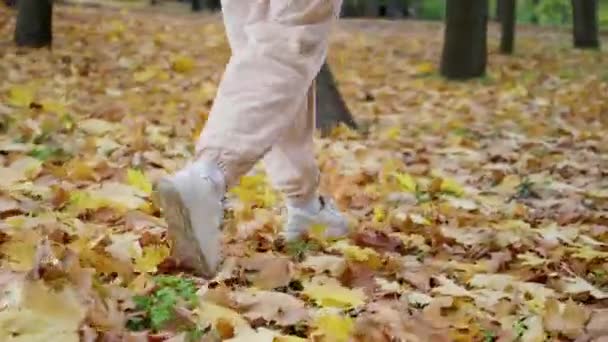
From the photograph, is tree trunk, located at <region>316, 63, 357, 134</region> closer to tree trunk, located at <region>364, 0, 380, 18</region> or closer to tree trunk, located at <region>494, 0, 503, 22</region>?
tree trunk, located at <region>494, 0, 503, 22</region>

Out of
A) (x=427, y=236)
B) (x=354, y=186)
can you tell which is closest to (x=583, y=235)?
(x=427, y=236)

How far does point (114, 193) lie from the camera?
3.78 m

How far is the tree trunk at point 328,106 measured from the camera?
6902mm

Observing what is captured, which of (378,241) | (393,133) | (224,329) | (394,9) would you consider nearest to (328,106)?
(393,133)

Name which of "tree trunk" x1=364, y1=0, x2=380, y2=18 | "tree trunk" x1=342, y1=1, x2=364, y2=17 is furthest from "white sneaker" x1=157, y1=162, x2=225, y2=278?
Result: "tree trunk" x1=342, y1=1, x2=364, y2=17

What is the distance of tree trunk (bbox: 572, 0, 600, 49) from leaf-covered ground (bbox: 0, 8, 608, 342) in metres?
7.91

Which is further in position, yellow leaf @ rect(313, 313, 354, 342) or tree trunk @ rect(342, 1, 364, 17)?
tree trunk @ rect(342, 1, 364, 17)

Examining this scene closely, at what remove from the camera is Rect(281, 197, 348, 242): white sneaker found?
335 cm

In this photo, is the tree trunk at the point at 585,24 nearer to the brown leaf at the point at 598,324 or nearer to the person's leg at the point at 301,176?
the person's leg at the point at 301,176

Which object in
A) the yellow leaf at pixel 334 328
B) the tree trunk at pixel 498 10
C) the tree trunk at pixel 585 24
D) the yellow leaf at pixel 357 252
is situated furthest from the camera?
the tree trunk at pixel 498 10

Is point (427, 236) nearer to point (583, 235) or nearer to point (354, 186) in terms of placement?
point (583, 235)

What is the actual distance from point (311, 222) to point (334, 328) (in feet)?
3.48

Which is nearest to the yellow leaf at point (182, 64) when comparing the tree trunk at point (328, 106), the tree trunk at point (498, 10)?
the tree trunk at point (328, 106)

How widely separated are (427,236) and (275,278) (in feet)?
3.50
